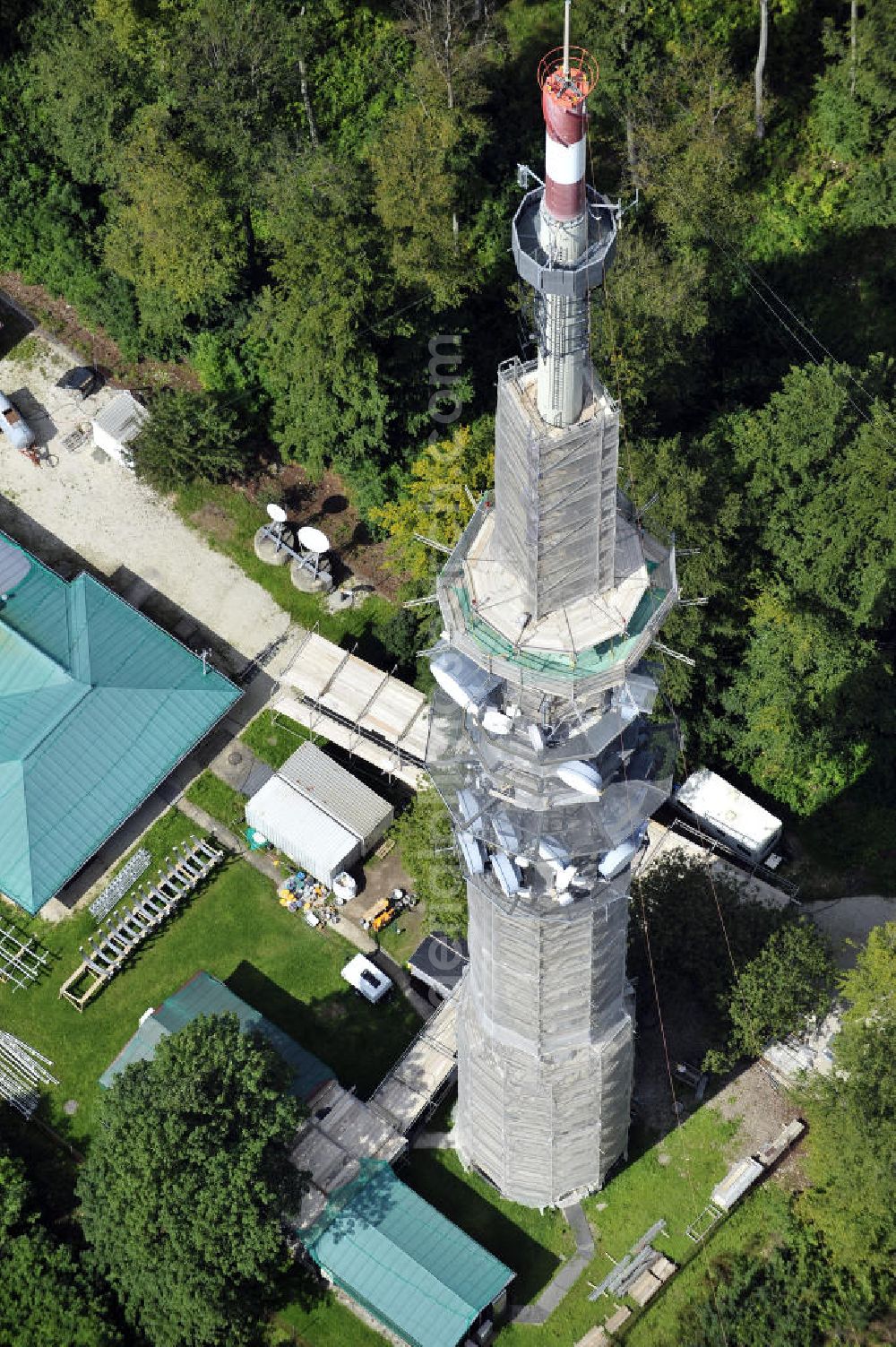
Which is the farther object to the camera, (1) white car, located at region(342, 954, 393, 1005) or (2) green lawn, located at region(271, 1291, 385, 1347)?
(1) white car, located at region(342, 954, 393, 1005)

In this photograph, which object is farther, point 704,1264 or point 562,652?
point 704,1264

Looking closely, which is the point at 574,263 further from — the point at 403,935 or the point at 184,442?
the point at 184,442

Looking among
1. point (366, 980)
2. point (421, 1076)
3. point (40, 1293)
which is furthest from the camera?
point (366, 980)

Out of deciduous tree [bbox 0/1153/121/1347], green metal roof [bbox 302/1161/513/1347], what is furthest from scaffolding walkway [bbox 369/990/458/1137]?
deciduous tree [bbox 0/1153/121/1347]

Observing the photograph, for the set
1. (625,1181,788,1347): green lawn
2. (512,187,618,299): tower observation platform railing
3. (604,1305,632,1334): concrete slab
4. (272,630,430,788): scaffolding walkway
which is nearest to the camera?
(512,187,618,299): tower observation platform railing

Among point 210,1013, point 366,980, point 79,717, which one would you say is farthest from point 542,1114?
point 79,717

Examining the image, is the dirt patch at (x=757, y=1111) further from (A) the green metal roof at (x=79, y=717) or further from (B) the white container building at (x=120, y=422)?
(B) the white container building at (x=120, y=422)

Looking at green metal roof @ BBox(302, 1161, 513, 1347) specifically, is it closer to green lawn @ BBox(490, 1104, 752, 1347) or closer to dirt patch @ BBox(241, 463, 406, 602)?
green lawn @ BBox(490, 1104, 752, 1347)
